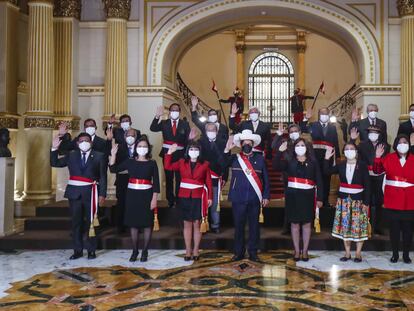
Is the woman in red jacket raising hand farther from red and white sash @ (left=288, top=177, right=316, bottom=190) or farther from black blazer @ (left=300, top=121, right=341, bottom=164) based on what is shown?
black blazer @ (left=300, top=121, right=341, bottom=164)

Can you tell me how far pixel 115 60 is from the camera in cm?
980

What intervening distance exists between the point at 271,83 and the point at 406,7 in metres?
9.30

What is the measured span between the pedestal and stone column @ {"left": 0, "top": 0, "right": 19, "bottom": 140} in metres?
2.21

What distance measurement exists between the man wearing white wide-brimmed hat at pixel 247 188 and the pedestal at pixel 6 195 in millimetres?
3059

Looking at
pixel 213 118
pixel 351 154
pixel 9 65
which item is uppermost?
pixel 9 65

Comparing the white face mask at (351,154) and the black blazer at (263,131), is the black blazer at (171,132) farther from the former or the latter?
the white face mask at (351,154)

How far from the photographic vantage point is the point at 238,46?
18203mm

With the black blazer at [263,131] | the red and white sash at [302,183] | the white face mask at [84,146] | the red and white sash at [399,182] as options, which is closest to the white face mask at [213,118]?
the black blazer at [263,131]

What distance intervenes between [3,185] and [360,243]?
4547 millimetres

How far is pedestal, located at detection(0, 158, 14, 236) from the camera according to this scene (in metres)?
7.02

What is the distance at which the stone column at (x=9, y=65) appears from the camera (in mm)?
9164

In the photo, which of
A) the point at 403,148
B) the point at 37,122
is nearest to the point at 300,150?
the point at 403,148

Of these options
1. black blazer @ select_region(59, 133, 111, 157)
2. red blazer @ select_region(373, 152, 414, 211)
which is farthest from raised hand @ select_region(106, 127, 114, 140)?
red blazer @ select_region(373, 152, 414, 211)

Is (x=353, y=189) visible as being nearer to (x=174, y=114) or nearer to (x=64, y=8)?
(x=174, y=114)
